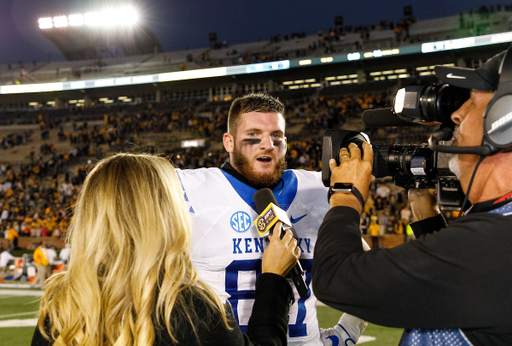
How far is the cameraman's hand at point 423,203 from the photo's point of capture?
70.4 inches

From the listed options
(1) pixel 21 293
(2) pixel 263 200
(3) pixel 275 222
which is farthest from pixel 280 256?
(1) pixel 21 293

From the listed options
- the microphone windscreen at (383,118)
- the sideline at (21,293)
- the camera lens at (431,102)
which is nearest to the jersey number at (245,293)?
the microphone windscreen at (383,118)

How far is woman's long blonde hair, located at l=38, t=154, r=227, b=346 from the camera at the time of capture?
1.32 metres

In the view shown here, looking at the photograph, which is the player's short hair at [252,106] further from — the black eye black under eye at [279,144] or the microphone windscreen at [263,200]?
the microphone windscreen at [263,200]

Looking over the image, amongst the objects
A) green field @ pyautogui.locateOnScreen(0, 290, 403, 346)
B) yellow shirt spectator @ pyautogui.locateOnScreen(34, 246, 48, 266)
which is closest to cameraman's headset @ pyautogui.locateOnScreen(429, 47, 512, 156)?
green field @ pyautogui.locateOnScreen(0, 290, 403, 346)

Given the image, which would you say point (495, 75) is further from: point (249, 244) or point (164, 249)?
point (249, 244)

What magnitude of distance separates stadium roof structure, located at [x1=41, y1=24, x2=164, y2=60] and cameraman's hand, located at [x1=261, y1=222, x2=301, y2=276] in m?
37.5

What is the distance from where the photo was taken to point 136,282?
1.34 meters

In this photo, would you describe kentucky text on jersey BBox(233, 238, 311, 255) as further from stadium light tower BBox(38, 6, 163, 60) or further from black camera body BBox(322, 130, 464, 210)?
stadium light tower BBox(38, 6, 163, 60)

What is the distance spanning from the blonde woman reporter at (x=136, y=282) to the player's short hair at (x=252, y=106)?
3.92 feet

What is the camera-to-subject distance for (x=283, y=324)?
1.54 meters

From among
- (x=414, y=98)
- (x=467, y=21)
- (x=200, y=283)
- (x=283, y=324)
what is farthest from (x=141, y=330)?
(x=467, y=21)

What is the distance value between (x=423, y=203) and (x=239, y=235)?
1.07m

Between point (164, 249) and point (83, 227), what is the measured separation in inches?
12.6
